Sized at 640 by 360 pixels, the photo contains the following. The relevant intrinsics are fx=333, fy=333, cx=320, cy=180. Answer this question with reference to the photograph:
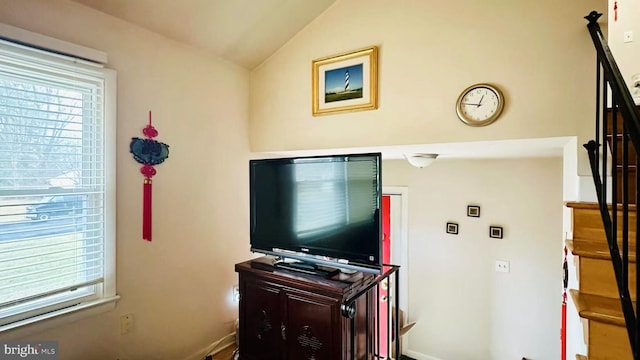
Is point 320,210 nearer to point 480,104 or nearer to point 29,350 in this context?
point 480,104

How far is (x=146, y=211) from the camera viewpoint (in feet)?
7.27

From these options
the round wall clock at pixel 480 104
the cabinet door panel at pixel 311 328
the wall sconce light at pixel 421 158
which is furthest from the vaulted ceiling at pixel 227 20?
the cabinet door panel at pixel 311 328

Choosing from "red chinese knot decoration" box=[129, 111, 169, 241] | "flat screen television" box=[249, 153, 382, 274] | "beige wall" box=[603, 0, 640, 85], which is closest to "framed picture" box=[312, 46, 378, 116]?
"flat screen television" box=[249, 153, 382, 274]

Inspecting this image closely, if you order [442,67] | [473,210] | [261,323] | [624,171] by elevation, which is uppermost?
[442,67]

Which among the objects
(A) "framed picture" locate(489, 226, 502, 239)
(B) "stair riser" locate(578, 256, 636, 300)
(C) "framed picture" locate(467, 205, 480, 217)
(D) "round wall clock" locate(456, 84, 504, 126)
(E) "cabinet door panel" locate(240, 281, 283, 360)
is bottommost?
(E) "cabinet door panel" locate(240, 281, 283, 360)

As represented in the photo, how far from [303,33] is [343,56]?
1.46ft

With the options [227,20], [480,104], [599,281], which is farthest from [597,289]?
[227,20]

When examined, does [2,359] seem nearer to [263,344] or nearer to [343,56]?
[263,344]

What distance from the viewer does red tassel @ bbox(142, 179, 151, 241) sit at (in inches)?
86.8

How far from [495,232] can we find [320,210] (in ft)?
6.34

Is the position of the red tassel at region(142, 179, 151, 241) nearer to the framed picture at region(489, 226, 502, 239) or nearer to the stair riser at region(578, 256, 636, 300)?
the stair riser at region(578, 256, 636, 300)

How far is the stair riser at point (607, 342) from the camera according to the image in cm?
117

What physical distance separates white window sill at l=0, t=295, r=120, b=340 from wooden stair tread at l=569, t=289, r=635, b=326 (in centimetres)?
238

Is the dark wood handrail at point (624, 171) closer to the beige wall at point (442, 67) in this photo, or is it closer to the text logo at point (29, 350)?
the beige wall at point (442, 67)
